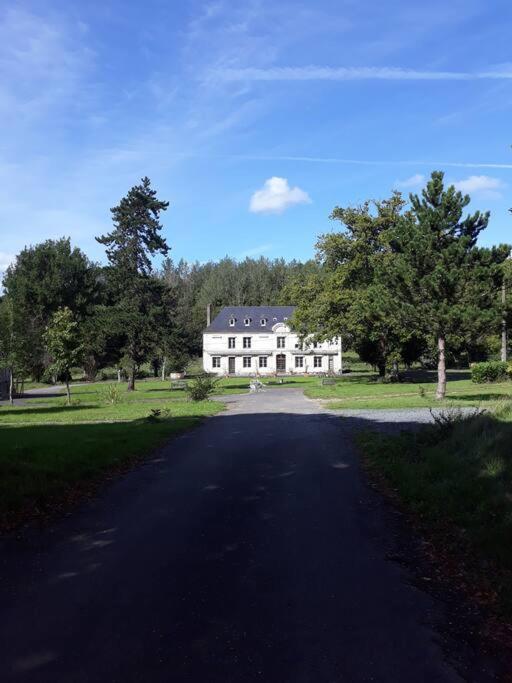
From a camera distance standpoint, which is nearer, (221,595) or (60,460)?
(221,595)

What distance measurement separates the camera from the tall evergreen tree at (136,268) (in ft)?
158

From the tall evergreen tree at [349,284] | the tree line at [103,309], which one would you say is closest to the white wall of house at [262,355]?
the tree line at [103,309]

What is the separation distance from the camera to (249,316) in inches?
2936

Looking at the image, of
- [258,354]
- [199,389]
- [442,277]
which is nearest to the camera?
[442,277]

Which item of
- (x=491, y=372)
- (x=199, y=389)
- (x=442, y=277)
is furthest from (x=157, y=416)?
(x=491, y=372)

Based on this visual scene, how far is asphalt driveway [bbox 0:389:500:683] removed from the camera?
3.63 m

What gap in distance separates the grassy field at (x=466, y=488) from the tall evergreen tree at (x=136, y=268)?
38.0 m

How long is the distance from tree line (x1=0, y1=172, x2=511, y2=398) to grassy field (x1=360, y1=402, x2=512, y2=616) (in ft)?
46.2

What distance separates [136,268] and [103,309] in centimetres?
453

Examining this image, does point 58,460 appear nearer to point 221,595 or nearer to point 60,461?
point 60,461

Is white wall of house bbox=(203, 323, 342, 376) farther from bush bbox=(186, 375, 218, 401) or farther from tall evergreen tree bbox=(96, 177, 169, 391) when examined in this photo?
bush bbox=(186, 375, 218, 401)

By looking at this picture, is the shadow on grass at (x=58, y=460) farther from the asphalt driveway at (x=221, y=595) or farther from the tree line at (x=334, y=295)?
the tree line at (x=334, y=295)

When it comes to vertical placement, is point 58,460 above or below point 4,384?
above

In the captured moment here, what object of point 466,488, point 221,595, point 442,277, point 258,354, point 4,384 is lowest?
point 4,384
